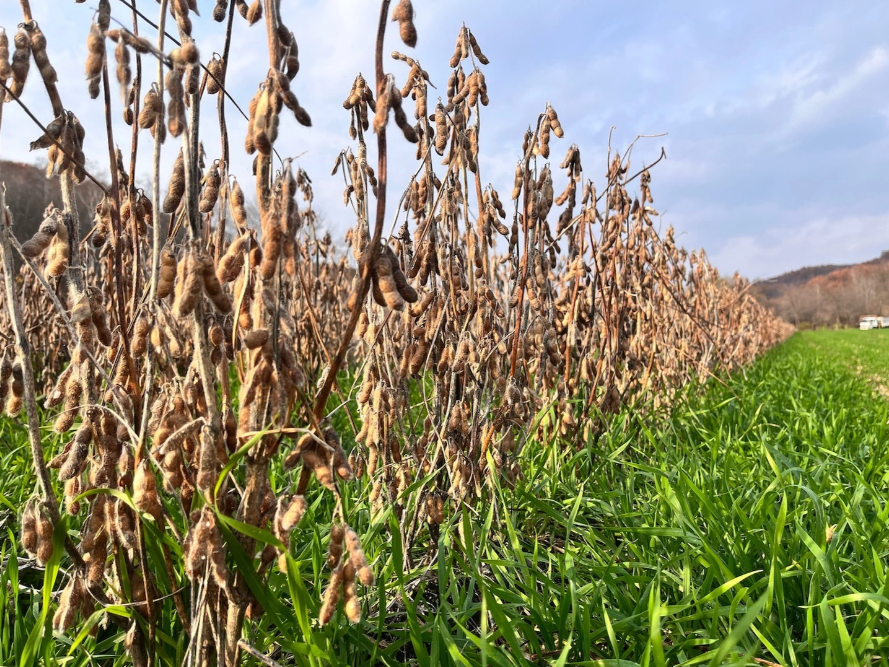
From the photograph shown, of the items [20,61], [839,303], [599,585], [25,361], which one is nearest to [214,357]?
[25,361]

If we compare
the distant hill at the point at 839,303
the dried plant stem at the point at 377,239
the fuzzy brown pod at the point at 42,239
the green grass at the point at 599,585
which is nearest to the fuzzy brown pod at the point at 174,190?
the fuzzy brown pod at the point at 42,239

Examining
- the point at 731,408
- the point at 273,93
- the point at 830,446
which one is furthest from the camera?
the point at 731,408

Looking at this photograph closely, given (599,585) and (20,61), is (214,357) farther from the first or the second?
(599,585)

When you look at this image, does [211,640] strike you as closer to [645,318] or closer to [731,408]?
[645,318]

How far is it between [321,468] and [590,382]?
230 centimetres

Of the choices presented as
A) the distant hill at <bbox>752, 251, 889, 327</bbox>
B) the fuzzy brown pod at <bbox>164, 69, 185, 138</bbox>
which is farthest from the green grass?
the distant hill at <bbox>752, 251, 889, 327</bbox>

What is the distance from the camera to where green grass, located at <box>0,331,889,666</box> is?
1293 millimetres

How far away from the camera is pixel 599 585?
159 centimetres

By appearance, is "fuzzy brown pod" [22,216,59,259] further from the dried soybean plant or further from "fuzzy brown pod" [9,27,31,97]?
"fuzzy brown pod" [9,27,31,97]

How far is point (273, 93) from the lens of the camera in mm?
934

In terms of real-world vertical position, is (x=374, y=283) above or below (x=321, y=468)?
above

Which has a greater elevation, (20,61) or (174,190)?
(20,61)

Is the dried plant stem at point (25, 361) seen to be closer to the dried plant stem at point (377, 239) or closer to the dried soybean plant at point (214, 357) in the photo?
the dried soybean plant at point (214, 357)

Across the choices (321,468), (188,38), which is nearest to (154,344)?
(321,468)
